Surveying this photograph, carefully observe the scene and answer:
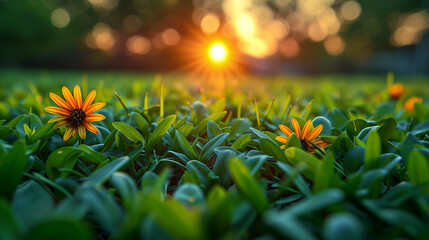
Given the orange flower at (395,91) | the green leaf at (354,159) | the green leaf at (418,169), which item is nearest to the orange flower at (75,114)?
the green leaf at (354,159)

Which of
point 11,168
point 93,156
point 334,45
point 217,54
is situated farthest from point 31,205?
point 334,45

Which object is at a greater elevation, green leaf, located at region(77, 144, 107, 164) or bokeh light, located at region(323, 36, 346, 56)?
green leaf, located at region(77, 144, 107, 164)

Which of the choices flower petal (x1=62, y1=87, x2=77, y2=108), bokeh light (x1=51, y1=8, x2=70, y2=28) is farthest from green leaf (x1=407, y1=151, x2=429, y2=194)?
bokeh light (x1=51, y1=8, x2=70, y2=28)

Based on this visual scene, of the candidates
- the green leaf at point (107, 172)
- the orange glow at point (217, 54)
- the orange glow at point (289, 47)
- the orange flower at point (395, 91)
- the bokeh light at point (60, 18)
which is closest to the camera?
the green leaf at point (107, 172)

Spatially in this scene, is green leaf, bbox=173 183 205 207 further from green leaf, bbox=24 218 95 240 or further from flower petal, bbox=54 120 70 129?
flower petal, bbox=54 120 70 129

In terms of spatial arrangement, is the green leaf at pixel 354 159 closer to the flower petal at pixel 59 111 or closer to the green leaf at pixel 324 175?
the green leaf at pixel 324 175

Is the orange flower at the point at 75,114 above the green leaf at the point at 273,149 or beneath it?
above
